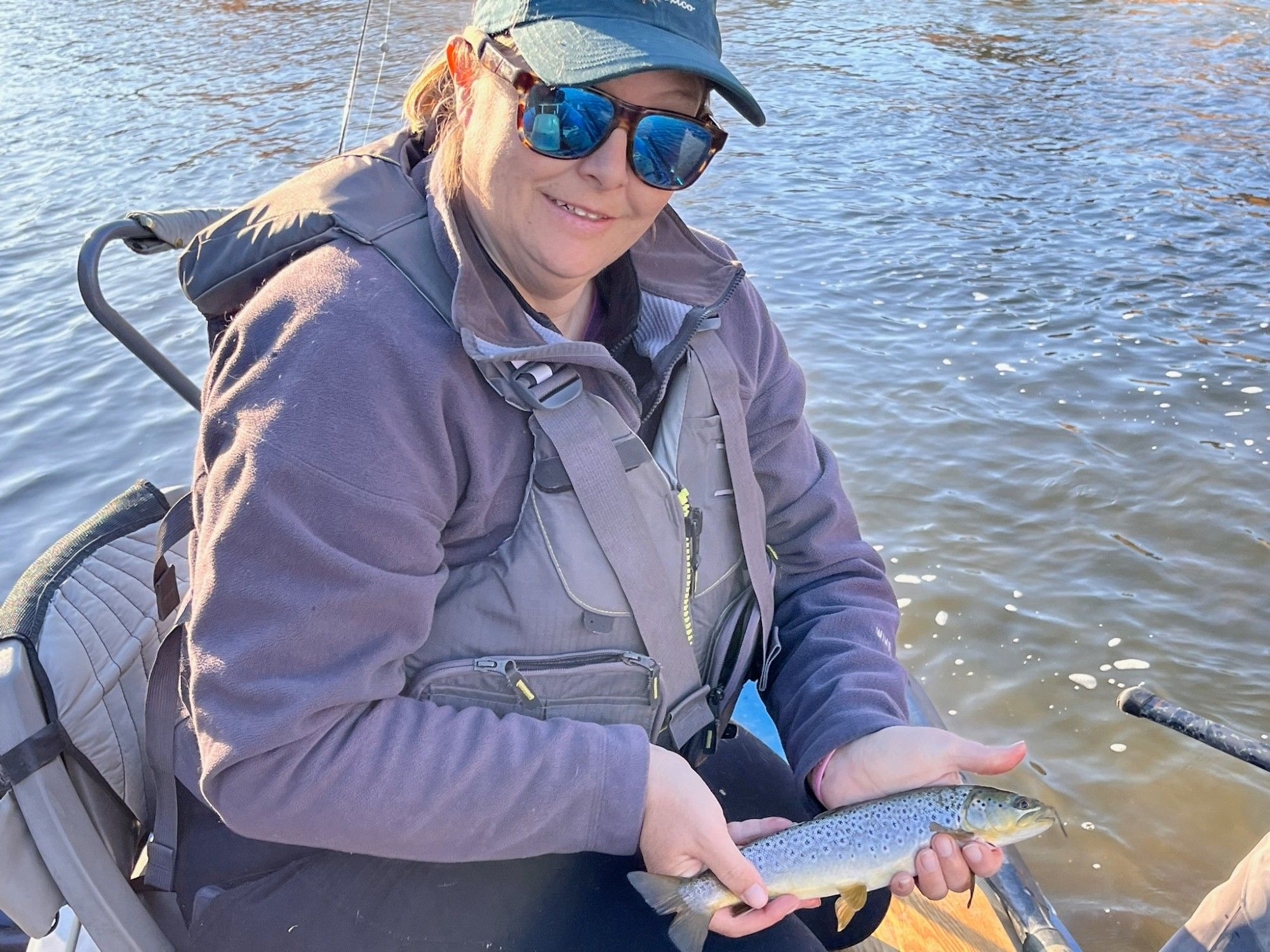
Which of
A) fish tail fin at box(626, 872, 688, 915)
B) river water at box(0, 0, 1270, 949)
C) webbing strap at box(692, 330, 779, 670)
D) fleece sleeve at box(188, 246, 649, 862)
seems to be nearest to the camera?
fleece sleeve at box(188, 246, 649, 862)

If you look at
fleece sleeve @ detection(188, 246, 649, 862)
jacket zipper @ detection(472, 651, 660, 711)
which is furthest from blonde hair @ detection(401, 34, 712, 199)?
jacket zipper @ detection(472, 651, 660, 711)

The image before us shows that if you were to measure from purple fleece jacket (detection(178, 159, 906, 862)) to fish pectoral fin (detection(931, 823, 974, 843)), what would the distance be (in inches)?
28.1

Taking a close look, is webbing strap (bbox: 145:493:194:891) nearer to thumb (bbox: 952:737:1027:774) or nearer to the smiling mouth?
the smiling mouth

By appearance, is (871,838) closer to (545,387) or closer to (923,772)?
(923,772)

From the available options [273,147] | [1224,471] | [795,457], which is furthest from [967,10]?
[795,457]

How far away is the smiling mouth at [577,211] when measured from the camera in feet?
6.50

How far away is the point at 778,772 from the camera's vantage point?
8.85ft

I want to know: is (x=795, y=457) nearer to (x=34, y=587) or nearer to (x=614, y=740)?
(x=614, y=740)

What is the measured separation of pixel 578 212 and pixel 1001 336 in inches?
270

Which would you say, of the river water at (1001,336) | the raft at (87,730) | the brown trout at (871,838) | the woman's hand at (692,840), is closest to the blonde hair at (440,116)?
the raft at (87,730)

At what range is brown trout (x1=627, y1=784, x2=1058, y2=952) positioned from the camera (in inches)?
87.3

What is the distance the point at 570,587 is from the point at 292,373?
65 cm

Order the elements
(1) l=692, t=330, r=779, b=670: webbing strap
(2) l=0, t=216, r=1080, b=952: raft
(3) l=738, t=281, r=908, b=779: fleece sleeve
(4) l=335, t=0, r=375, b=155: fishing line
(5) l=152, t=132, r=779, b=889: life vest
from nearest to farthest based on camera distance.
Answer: (2) l=0, t=216, r=1080, b=952: raft → (5) l=152, t=132, r=779, b=889: life vest → (1) l=692, t=330, r=779, b=670: webbing strap → (3) l=738, t=281, r=908, b=779: fleece sleeve → (4) l=335, t=0, r=375, b=155: fishing line

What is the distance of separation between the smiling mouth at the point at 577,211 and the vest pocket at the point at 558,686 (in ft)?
2.76
